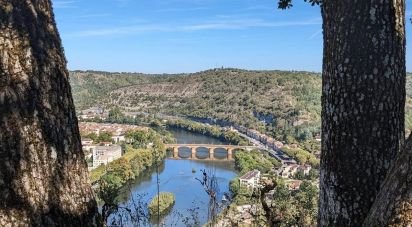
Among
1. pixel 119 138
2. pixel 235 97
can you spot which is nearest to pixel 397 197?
pixel 119 138

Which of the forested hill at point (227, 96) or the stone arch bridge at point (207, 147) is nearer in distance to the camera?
the stone arch bridge at point (207, 147)

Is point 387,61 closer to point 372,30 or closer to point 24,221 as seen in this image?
point 372,30

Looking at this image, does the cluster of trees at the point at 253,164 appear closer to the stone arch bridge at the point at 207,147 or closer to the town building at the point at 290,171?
the town building at the point at 290,171

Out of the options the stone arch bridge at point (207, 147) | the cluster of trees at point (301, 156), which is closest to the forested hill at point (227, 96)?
the cluster of trees at point (301, 156)

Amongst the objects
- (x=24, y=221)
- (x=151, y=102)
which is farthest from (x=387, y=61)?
(x=151, y=102)

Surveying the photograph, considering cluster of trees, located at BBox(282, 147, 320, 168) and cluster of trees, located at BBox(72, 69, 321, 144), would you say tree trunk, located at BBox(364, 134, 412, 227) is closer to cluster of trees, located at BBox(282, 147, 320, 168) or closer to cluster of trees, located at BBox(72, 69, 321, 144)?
cluster of trees, located at BBox(282, 147, 320, 168)

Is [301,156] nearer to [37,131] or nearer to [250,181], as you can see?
[250,181]
